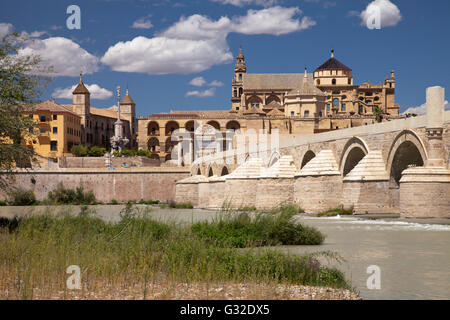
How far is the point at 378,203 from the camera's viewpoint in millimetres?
24719

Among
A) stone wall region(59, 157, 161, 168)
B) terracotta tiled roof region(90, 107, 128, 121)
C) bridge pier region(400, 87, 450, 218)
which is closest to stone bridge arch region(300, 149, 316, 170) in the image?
bridge pier region(400, 87, 450, 218)

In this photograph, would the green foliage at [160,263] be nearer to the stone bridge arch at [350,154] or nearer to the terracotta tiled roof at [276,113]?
the stone bridge arch at [350,154]

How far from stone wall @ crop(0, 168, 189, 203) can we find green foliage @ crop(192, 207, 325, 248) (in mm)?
44859

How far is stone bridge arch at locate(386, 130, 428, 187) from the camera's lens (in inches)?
915

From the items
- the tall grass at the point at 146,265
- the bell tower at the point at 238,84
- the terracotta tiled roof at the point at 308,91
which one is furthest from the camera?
the bell tower at the point at 238,84

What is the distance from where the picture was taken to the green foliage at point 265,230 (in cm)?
1307

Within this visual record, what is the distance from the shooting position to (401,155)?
2439cm

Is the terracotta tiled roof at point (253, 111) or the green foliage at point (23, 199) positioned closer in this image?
the green foliage at point (23, 199)

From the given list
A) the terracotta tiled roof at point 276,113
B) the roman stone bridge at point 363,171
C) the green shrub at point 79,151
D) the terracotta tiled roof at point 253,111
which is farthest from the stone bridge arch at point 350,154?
the green shrub at point 79,151

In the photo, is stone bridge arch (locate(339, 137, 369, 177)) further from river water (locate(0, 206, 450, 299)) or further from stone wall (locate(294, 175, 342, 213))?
river water (locate(0, 206, 450, 299))

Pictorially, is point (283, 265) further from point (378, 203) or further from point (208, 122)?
point (208, 122)

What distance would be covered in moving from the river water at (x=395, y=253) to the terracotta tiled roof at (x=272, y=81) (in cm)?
6783
